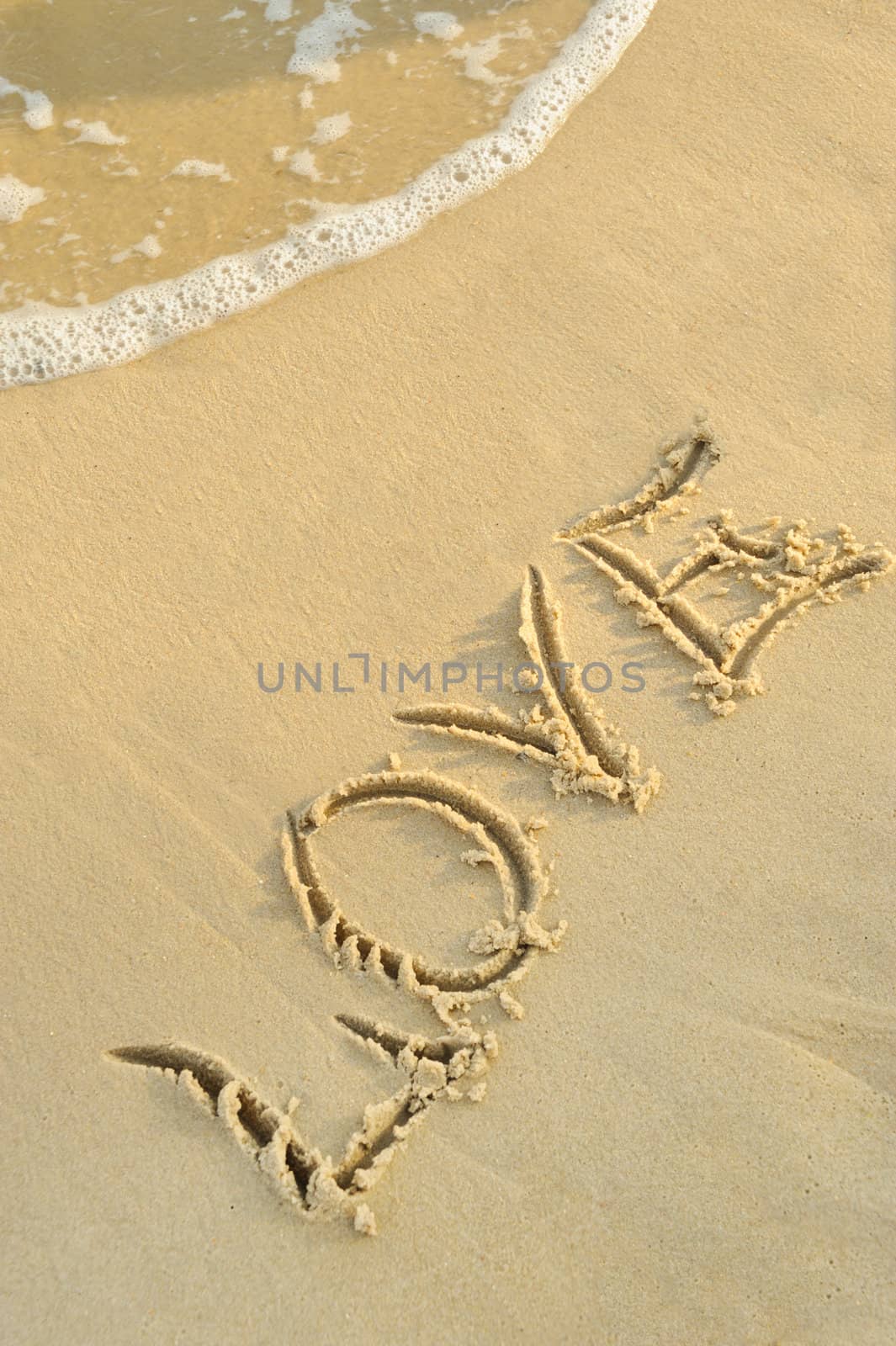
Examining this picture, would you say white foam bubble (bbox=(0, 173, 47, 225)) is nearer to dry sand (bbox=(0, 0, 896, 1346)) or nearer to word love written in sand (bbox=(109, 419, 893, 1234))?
dry sand (bbox=(0, 0, 896, 1346))

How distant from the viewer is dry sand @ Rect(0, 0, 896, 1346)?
5.77 feet

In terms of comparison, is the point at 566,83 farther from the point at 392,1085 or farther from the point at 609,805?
the point at 392,1085

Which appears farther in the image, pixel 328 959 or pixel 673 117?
pixel 673 117

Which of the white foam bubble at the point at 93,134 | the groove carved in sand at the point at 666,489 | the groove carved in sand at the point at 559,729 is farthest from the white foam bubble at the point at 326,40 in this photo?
the groove carved in sand at the point at 559,729

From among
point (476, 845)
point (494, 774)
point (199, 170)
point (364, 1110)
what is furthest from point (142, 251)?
point (364, 1110)

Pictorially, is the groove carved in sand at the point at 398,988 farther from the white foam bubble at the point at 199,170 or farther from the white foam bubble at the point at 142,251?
the white foam bubble at the point at 199,170

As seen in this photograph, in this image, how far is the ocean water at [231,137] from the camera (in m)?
2.91

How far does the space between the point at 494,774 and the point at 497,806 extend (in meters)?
0.07

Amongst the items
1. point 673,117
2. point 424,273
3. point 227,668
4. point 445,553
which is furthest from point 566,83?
point 227,668

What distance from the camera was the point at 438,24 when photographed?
338 centimetres

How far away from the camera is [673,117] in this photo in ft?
10.0

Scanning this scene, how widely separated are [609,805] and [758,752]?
0.35 meters

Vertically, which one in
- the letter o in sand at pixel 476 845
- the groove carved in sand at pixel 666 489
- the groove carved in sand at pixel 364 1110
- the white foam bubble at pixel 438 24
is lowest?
the groove carved in sand at pixel 364 1110

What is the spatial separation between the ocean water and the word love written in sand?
128cm
